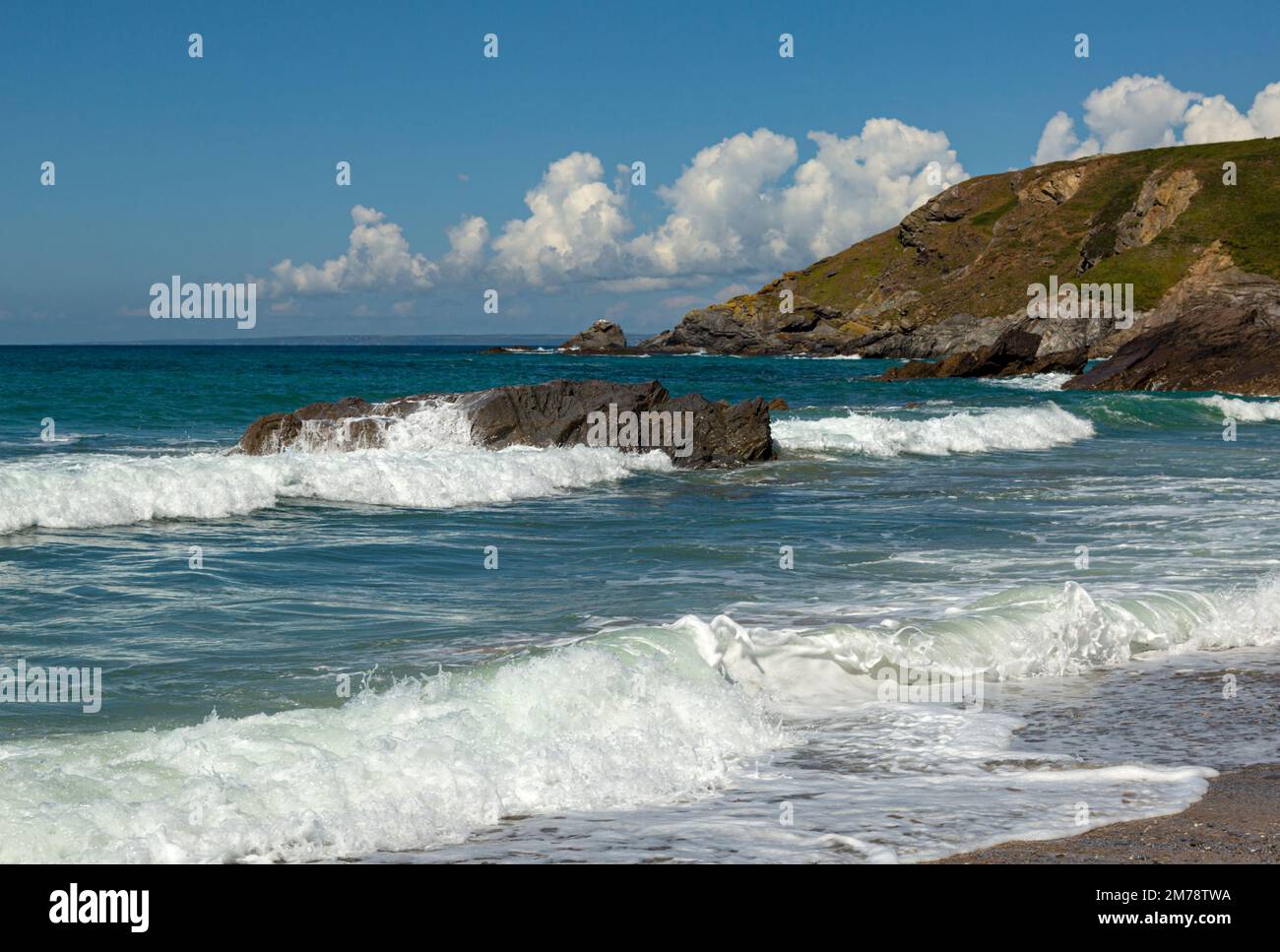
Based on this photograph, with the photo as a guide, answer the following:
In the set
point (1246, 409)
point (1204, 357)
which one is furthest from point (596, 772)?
point (1204, 357)

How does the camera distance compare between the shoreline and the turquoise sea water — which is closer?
the shoreline

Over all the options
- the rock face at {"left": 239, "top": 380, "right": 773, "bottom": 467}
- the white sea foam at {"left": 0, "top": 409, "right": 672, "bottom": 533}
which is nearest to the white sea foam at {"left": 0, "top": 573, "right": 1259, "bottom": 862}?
the white sea foam at {"left": 0, "top": 409, "right": 672, "bottom": 533}

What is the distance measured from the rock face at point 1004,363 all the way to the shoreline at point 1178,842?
5908 cm

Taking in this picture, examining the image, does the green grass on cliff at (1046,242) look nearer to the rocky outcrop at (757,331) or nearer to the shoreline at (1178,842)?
the rocky outcrop at (757,331)

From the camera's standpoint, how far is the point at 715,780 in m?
6.29

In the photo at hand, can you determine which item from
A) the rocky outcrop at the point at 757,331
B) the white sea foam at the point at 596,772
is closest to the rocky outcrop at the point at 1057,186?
the rocky outcrop at the point at 757,331

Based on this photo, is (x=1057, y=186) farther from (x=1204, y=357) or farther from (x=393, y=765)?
(x=393, y=765)

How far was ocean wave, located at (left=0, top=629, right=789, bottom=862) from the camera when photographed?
520cm

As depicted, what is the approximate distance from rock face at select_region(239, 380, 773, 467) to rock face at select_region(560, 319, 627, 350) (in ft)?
338

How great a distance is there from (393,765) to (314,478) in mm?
13496

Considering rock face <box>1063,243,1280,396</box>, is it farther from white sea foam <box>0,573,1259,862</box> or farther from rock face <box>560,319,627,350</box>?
rock face <box>560,319,627,350</box>
